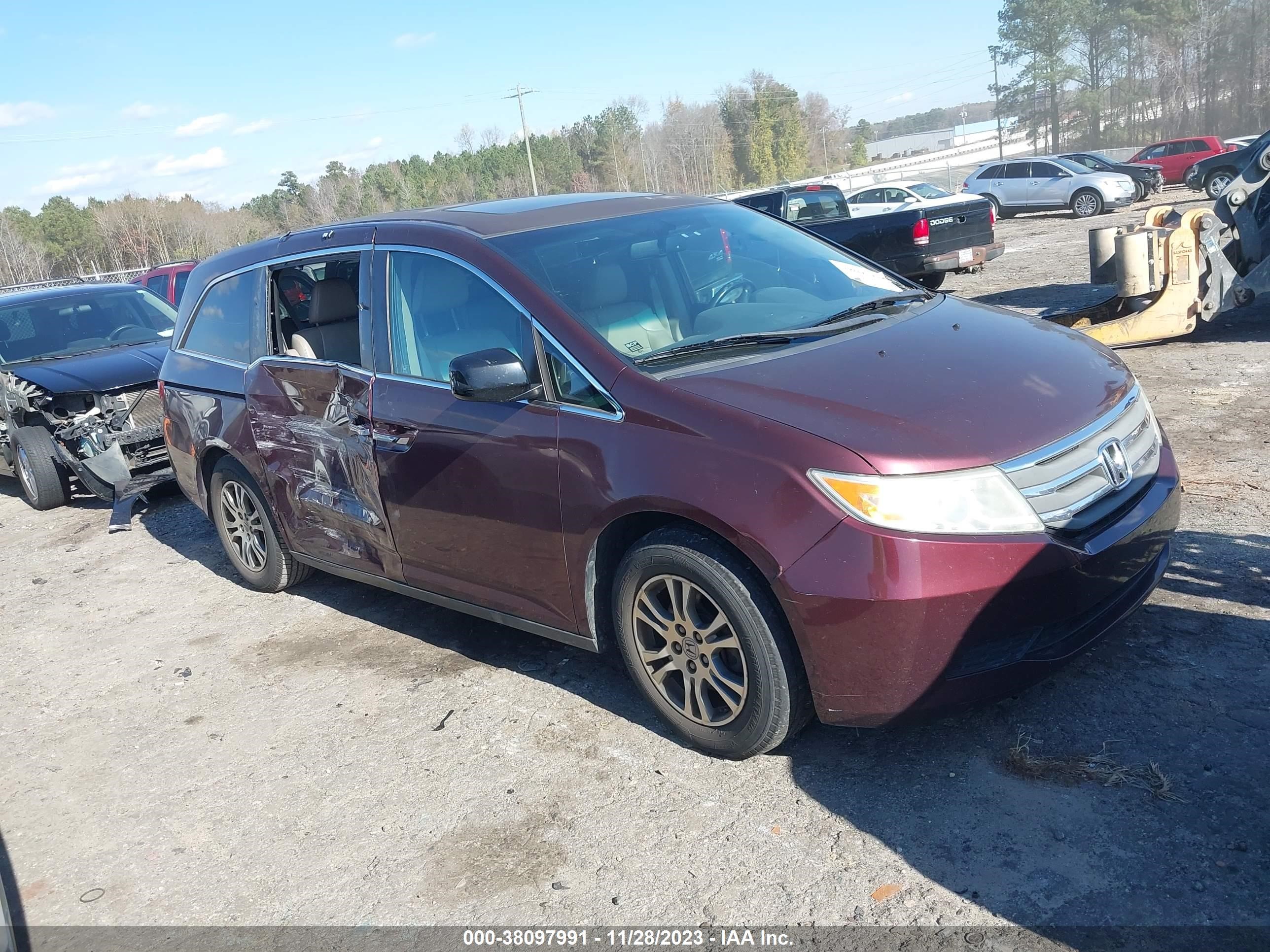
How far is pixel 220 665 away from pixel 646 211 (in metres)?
3.00

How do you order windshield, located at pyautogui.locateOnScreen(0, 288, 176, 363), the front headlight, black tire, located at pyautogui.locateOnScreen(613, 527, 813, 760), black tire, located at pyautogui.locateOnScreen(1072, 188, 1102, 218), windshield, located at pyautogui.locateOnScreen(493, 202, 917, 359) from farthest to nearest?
1. black tire, located at pyautogui.locateOnScreen(1072, 188, 1102, 218)
2. windshield, located at pyautogui.locateOnScreen(0, 288, 176, 363)
3. windshield, located at pyautogui.locateOnScreen(493, 202, 917, 359)
4. black tire, located at pyautogui.locateOnScreen(613, 527, 813, 760)
5. the front headlight

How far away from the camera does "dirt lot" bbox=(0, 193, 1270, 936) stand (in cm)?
285

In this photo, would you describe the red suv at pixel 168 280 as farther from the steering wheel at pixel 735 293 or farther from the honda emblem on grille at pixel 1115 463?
the honda emblem on grille at pixel 1115 463

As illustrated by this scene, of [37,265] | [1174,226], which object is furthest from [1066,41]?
[1174,226]

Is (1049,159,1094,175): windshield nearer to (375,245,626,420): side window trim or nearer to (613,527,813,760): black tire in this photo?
(375,245,626,420): side window trim

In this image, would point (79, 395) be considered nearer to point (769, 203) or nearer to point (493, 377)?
point (493, 377)

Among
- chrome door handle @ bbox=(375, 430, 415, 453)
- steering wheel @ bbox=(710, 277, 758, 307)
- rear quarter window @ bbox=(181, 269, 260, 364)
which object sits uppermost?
rear quarter window @ bbox=(181, 269, 260, 364)

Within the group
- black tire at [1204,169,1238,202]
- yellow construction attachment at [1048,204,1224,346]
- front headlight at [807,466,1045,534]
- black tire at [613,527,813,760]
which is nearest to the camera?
front headlight at [807,466,1045,534]

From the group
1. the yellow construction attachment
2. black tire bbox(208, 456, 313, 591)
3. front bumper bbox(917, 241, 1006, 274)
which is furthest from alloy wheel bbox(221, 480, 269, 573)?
front bumper bbox(917, 241, 1006, 274)

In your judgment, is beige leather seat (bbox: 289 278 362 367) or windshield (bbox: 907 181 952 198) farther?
windshield (bbox: 907 181 952 198)

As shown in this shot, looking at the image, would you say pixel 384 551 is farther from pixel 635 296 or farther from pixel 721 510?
pixel 721 510

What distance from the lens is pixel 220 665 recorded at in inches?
200

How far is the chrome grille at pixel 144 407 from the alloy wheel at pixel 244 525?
9.17 feet

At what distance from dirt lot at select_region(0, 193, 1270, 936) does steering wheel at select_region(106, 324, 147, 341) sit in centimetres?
480
